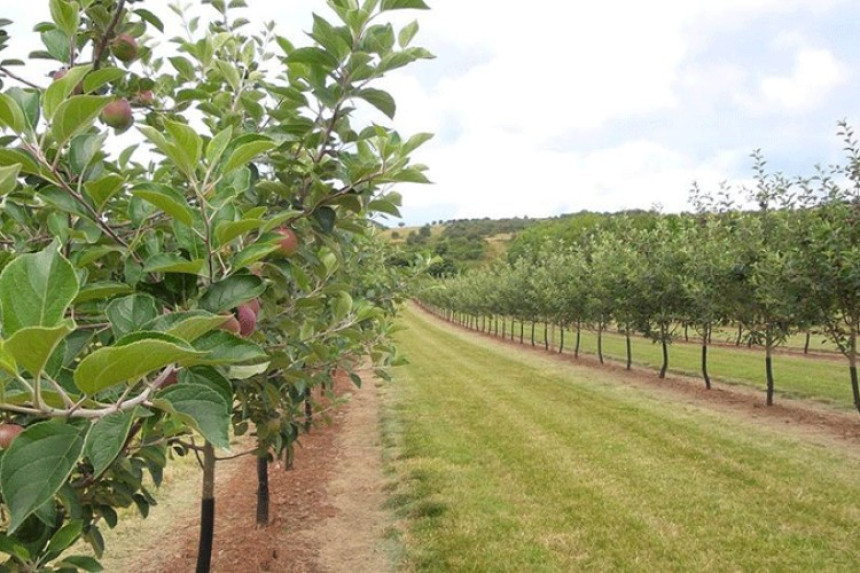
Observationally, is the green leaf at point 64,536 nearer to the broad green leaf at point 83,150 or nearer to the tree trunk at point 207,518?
the broad green leaf at point 83,150

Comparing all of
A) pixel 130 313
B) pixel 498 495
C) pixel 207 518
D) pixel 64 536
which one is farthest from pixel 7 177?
pixel 498 495

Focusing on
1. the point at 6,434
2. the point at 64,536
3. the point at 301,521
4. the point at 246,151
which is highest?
the point at 246,151

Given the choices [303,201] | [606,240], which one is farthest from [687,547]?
[606,240]

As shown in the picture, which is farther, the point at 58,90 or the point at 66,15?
the point at 66,15

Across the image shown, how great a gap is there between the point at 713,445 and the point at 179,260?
9.36 metres

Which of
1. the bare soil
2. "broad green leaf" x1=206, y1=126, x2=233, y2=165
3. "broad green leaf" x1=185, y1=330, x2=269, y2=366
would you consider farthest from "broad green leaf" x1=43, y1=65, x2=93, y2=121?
the bare soil

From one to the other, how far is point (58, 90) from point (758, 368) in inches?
798

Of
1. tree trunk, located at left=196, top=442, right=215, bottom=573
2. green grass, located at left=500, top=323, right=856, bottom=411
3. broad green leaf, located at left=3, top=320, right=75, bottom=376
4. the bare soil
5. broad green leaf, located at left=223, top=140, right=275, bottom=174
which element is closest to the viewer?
broad green leaf, located at left=3, top=320, right=75, bottom=376

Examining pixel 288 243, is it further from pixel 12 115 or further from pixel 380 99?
pixel 12 115

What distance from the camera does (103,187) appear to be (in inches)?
55.4

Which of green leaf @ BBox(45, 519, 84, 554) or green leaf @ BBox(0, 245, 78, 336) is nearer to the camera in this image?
green leaf @ BBox(0, 245, 78, 336)

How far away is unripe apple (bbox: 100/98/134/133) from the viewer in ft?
6.30

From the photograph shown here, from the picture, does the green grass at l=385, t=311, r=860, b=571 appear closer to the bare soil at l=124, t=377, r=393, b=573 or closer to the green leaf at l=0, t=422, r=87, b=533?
the bare soil at l=124, t=377, r=393, b=573

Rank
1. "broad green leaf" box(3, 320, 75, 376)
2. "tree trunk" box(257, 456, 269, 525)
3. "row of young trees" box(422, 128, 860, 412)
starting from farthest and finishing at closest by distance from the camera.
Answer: "row of young trees" box(422, 128, 860, 412) → "tree trunk" box(257, 456, 269, 525) → "broad green leaf" box(3, 320, 75, 376)
